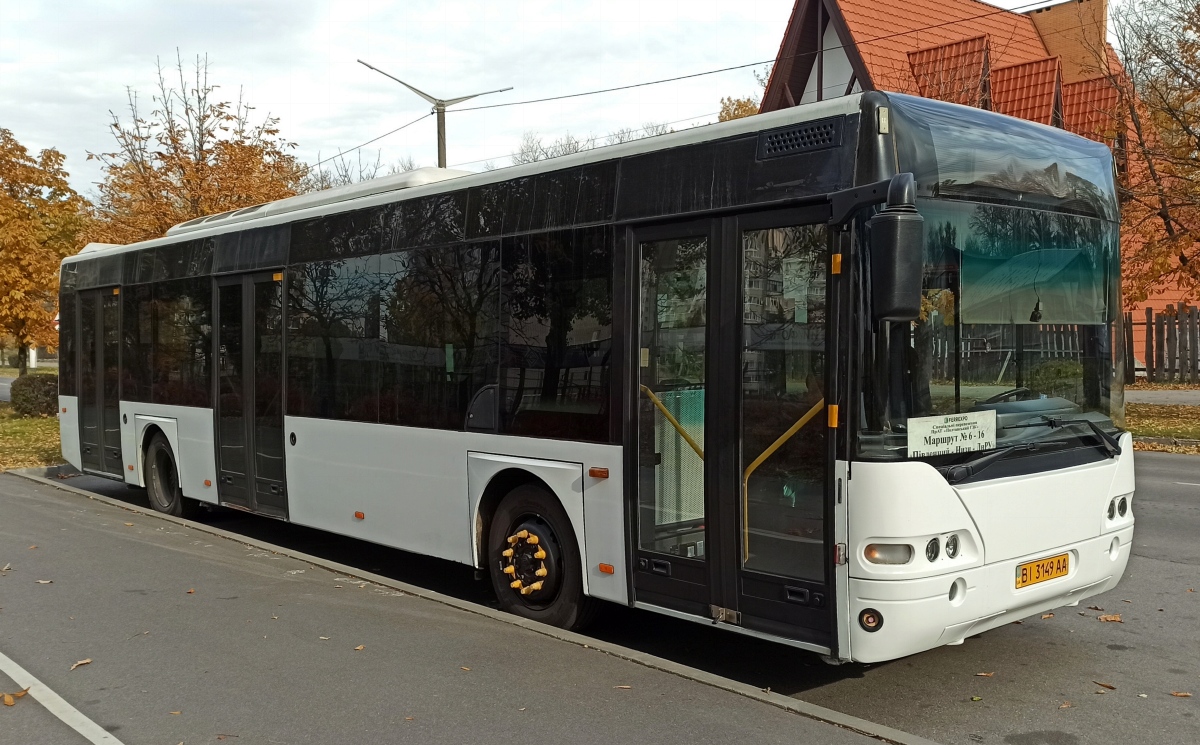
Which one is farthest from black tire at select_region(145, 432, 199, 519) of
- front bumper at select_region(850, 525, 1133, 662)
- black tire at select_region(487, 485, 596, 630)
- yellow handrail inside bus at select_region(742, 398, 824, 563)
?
front bumper at select_region(850, 525, 1133, 662)

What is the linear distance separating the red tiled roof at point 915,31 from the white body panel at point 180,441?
65.1 feet

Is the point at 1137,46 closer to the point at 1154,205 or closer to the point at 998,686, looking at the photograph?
the point at 1154,205

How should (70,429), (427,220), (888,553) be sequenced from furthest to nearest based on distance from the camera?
(70,429)
(427,220)
(888,553)

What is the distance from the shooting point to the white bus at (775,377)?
520 centimetres

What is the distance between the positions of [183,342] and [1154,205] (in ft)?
55.8

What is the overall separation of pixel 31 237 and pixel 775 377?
27.9 meters

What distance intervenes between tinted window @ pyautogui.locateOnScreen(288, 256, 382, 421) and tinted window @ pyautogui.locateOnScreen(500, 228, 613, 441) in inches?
73.0

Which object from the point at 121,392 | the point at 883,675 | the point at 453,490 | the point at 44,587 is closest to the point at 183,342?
the point at 121,392

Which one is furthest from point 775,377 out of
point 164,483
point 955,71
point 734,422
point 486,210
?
point 955,71

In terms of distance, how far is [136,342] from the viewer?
12625mm

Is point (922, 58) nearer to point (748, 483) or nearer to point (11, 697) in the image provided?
point (748, 483)

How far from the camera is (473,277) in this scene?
7750 millimetres

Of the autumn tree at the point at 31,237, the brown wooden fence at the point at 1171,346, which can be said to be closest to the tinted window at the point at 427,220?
the autumn tree at the point at 31,237

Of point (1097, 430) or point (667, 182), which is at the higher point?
point (667, 182)
